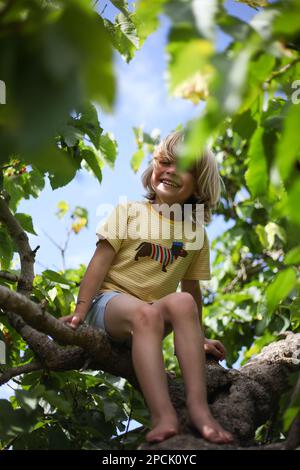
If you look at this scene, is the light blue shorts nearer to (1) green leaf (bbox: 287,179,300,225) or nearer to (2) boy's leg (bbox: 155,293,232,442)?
(2) boy's leg (bbox: 155,293,232,442)

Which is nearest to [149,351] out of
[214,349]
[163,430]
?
[163,430]

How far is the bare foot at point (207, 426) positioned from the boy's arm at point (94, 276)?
461 millimetres

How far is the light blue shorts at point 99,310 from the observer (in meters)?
1.81

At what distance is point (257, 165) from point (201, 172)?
3.72 ft

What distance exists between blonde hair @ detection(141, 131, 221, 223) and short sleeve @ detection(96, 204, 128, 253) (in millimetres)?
264

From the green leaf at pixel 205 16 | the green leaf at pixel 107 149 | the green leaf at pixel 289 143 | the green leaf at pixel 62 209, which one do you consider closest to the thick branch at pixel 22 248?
the green leaf at pixel 107 149

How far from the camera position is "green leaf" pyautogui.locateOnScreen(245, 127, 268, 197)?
107 cm

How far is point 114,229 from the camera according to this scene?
6.59 ft

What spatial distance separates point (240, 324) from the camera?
377 centimetres

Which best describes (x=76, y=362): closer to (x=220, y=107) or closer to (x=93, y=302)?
(x=93, y=302)

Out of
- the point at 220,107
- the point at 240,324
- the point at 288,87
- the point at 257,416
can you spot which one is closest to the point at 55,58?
the point at 220,107

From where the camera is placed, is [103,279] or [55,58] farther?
[103,279]

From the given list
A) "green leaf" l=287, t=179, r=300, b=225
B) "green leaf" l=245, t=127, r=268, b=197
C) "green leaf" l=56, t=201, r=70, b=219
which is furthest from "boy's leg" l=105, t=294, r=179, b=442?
"green leaf" l=56, t=201, r=70, b=219
